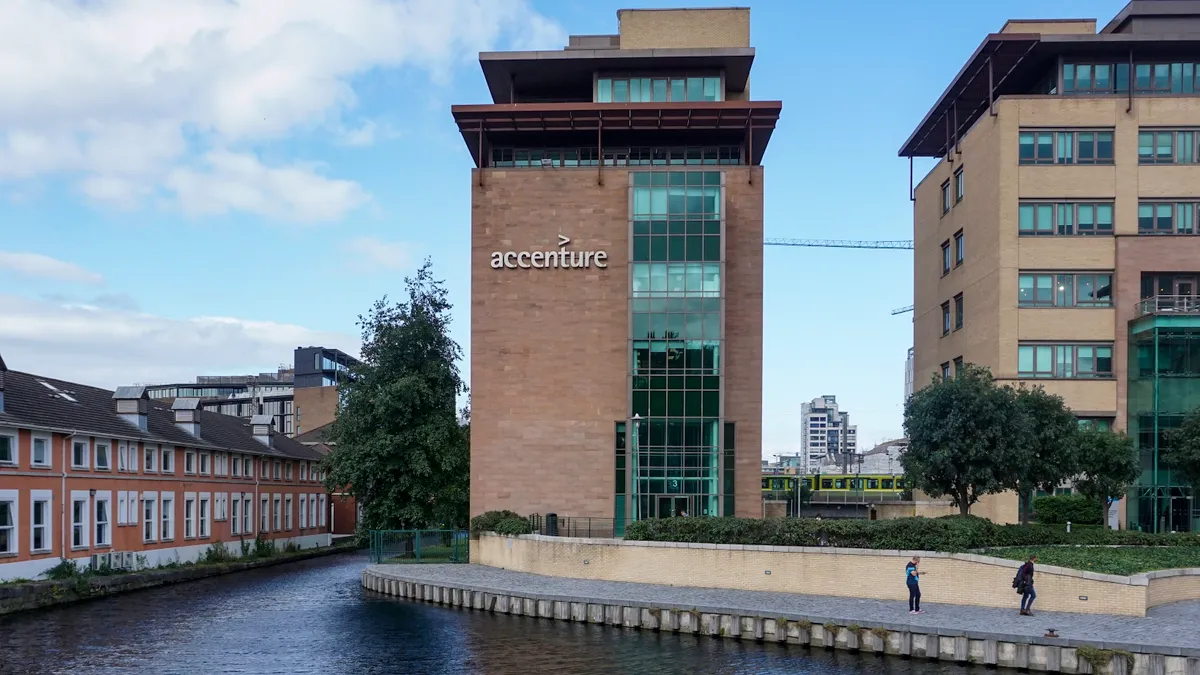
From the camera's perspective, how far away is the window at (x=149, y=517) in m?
56.3

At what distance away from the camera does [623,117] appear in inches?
2377

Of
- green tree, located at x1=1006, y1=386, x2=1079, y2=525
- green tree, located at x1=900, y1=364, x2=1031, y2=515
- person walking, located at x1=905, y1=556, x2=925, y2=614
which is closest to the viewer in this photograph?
person walking, located at x1=905, y1=556, x2=925, y2=614

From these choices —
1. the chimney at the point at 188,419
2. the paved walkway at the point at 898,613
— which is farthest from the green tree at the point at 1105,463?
the chimney at the point at 188,419

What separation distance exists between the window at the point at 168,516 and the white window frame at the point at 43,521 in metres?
12.0

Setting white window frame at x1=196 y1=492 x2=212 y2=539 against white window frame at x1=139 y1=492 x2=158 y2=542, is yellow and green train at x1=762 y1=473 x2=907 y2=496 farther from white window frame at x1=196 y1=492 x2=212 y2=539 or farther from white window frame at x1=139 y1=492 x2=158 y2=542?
white window frame at x1=139 y1=492 x2=158 y2=542

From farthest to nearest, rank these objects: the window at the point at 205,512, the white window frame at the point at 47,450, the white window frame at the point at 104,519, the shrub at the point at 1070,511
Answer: the window at the point at 205,512 → the shrub at the point at 1070,511 → the white window frame at the point at 104,519 → the white window frame at the point at 47,450

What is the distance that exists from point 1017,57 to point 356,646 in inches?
2057

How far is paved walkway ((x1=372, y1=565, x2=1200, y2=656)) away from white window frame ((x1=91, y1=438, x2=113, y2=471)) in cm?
1771

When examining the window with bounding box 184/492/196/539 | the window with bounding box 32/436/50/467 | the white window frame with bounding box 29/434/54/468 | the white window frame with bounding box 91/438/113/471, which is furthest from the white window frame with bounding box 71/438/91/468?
the window with bounding box 184/492/196/539

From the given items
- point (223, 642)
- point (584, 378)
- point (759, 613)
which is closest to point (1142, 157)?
point (584, 378)

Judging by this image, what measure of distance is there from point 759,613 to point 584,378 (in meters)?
26.3

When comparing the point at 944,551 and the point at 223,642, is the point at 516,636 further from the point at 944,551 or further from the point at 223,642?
A: the point at 944,551

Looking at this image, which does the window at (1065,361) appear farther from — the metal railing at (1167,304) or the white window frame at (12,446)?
the white window frame at (12,446)

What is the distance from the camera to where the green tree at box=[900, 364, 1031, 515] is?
154 feet
